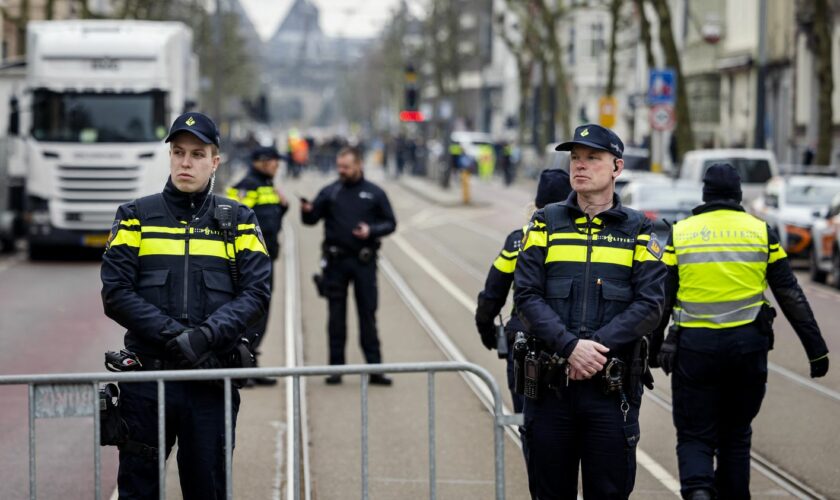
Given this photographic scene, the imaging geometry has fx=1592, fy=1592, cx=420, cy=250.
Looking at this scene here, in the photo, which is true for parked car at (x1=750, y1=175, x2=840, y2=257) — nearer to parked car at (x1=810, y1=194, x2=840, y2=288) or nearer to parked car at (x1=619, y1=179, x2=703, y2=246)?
parked car at (x1=810, y1=194, x2=840, y2=288)

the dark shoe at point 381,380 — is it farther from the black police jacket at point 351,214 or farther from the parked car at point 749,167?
the parked car at point 749,167

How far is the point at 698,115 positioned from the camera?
55156mm

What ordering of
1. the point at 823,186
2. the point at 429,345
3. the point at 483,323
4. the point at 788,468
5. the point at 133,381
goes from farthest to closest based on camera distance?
the point at 823,186
the point at 429,345
the point at 788,468
the point at 483,323
the point at 133,381

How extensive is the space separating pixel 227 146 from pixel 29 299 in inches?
1579

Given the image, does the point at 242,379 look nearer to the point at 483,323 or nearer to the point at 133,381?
the point at 133,381

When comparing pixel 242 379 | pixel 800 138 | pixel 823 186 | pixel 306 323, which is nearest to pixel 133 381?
pixel 242 379

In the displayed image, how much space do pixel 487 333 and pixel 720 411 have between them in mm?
1249

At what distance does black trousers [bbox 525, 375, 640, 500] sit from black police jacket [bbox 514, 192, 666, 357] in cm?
19

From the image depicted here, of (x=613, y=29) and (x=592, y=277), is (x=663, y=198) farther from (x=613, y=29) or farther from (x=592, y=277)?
(x=613, y=29)

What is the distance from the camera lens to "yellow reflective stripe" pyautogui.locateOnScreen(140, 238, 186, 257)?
583 centimetres

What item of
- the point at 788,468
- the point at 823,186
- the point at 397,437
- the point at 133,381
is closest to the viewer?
the point at 133,381

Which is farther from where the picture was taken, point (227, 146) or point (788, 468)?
point (227, 146)

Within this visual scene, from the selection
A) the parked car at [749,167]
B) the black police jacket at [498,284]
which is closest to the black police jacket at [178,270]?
the black police jacket at [498,284]

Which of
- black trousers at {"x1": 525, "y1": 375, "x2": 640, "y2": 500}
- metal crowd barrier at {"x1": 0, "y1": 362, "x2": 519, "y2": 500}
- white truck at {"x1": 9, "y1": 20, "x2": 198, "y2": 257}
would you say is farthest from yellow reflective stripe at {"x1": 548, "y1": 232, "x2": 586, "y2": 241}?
white truck at {"x1": 9, "y1": 20, "x2": 198, "y2": 257}
